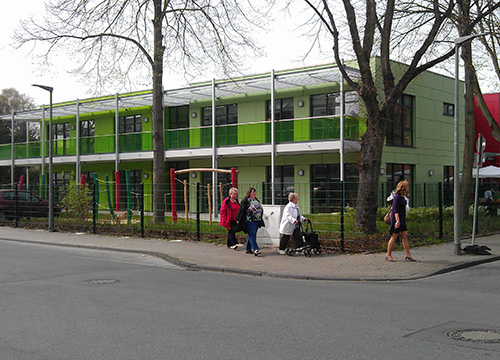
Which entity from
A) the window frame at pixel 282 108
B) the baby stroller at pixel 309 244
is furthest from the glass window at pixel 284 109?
the baby stroller at pixel 309 244

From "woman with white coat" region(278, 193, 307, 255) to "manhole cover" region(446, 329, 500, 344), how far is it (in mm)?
7270

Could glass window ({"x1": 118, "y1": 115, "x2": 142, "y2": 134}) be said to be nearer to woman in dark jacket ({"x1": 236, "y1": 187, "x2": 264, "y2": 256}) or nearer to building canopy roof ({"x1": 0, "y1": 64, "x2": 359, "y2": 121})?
building canopy roof ({"x1": 0, "y1": 64, "x2": 359, "y2": 121})

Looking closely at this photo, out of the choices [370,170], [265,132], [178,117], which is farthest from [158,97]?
[178,117]

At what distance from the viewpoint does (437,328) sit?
6469 mm

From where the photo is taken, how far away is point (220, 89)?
2836cm

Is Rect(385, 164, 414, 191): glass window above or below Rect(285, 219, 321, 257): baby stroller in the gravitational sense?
above

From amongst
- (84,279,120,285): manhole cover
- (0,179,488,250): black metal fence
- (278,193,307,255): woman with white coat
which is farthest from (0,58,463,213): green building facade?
(84,279,120,285): manhole cover

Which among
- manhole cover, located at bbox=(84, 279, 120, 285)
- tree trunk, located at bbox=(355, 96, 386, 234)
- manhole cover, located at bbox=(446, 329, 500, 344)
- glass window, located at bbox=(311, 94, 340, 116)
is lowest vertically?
manhole cover, located at bbox=(84, 279, 120, 285)

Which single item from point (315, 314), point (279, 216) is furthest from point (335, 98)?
point (315, 314)

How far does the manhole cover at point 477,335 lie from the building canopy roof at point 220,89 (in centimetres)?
1652

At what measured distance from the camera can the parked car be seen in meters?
24.0

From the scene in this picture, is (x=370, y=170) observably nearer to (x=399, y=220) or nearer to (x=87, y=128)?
(x=399, y=220)

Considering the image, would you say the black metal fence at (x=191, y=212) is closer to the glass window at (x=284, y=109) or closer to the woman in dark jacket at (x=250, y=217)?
the woman in dark jacket at (x=250, y=217)

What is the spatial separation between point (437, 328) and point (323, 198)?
8321 mm
